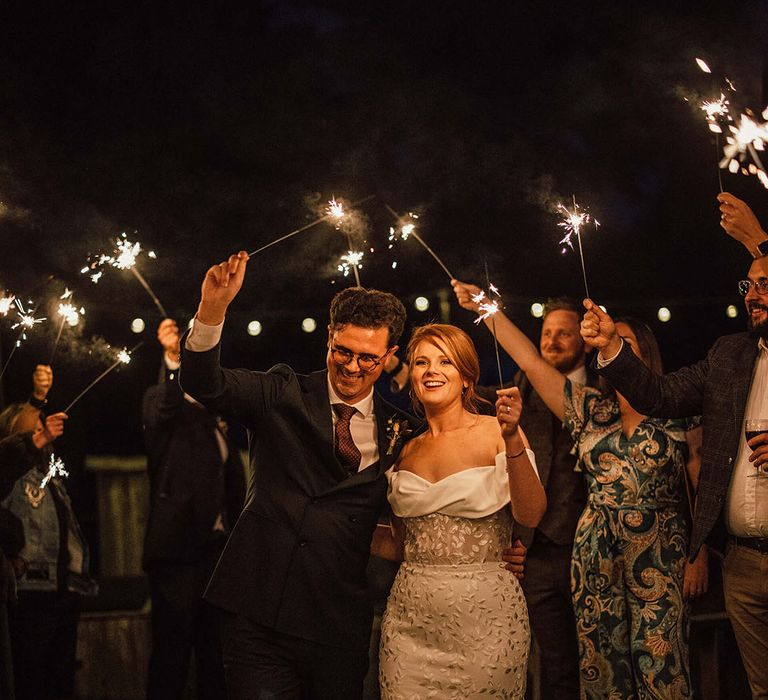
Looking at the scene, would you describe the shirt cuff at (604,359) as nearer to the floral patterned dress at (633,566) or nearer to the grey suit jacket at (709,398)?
the grey suit jacket at (709,398)

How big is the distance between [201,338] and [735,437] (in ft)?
5.87

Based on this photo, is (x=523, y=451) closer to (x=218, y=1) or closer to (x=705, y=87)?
(x=705, y=87)

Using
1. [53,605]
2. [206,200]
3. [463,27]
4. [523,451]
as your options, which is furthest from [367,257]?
[523,451]

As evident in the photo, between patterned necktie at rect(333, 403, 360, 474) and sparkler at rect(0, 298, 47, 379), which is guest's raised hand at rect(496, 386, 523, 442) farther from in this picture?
sparkler at rect(0, 298, 47, 379)

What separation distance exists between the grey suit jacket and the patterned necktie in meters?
0.87

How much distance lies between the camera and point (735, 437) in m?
3.00

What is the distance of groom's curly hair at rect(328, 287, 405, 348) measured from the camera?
2.90 metres

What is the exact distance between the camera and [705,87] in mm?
5055

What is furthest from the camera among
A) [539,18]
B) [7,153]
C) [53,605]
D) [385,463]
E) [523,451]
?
[539,18]

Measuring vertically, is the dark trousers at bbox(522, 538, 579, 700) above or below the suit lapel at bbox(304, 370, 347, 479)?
below

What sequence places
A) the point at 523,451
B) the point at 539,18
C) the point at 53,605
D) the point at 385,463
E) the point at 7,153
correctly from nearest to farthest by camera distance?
the point at 523,451, the point at 385,463, the point at 53,605, the point at 7,153, the point at 539,18

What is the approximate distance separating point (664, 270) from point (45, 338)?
3.63m

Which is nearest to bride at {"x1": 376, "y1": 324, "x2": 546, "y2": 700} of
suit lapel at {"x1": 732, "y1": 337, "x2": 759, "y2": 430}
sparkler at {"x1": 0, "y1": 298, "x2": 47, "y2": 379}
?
suit lapel at {"x1": 732, "y1": 337, "x2": 759, "y2": 430}

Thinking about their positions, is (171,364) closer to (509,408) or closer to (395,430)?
(395,430)
